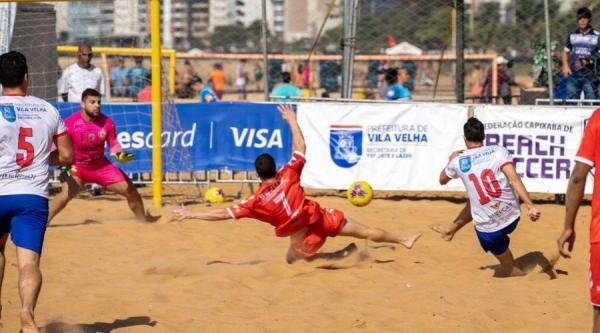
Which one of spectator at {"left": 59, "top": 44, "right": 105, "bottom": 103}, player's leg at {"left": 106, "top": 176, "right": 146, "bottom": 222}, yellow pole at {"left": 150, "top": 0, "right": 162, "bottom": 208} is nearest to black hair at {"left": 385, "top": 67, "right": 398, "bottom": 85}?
spectator at {"left": 59, "top": 44, "right": 105, "bottom": 103}

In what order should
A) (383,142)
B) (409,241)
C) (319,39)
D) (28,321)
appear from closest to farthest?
(28,321) < (409,241) < (383,142) < (319,39)

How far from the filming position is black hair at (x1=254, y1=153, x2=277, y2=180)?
8141mm

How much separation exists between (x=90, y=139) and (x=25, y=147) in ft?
16.1

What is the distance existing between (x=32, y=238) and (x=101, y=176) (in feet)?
16.6

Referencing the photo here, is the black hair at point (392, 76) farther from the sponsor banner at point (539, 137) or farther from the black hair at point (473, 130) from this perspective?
the black hair at point (473, 130)

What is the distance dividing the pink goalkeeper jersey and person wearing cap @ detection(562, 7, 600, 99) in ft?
22.2

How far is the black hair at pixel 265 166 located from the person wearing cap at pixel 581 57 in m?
7.15

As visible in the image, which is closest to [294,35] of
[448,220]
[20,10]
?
[20,10]

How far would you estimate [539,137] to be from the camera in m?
12.8

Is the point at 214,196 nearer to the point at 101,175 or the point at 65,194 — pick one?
the point at 101,175

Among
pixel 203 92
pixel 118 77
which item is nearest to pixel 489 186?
pixel 203 92

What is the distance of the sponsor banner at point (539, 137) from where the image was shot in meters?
12.8

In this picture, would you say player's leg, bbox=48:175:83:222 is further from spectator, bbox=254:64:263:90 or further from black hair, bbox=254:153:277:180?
spectator, bbox=254:64:263:90

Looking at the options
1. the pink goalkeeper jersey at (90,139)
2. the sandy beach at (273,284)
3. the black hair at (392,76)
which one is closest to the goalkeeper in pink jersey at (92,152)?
the pink goalkeeper jersey at (90,139)
